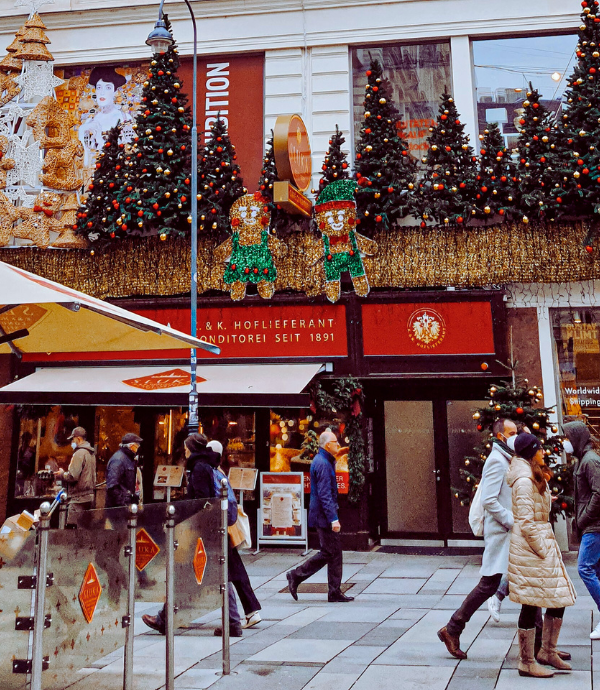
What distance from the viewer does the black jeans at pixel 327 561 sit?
8.31 metres

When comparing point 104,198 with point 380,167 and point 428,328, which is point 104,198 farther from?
point 428,328

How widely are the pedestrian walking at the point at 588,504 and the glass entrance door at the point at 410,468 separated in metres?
6.18

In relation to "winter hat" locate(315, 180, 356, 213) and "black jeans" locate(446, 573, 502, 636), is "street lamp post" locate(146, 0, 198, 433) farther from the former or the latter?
"black jeans" locate(446, 573, 502, 636)

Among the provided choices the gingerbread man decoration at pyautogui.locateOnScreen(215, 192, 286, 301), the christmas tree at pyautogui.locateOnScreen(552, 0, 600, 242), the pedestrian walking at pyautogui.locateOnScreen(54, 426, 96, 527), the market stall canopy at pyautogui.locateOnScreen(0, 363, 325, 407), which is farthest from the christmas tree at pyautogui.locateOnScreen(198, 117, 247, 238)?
the christmas tree at pyautogui.locateOnScreen(552, 0, 600, 242)

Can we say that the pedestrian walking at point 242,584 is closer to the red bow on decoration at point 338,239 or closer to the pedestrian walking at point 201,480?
the pedestrian walking at point 201,480

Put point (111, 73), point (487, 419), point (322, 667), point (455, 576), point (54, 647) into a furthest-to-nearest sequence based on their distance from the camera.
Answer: point (111, 73) → point (487, 419) → point (455, 576) → point (322, 667) → point (54, 647)

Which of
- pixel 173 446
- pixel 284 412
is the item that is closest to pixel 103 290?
pixel 173 446

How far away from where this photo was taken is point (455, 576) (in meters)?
10.2

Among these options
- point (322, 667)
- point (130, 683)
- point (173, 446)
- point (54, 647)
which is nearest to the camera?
point (54, 647)

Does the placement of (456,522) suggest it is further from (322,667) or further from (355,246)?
(322,667)

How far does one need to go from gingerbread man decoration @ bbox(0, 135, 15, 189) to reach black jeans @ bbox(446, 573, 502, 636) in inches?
499

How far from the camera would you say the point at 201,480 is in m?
6.98

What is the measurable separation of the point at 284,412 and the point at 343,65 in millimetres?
7093

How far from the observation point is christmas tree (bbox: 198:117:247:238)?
13.1 m
